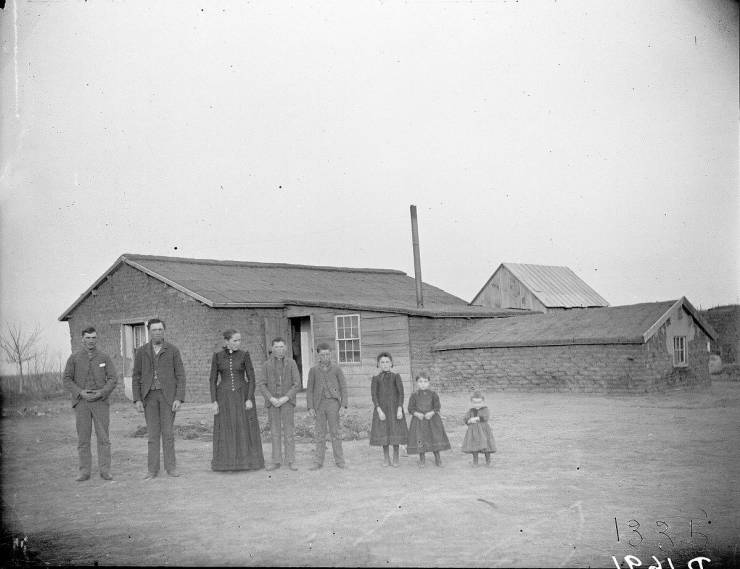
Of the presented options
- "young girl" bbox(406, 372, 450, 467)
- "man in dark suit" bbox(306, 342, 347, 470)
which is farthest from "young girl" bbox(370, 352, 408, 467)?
"man in dark suit" bbox(306, 342, 347, 470)

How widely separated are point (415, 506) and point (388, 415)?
2.35 m

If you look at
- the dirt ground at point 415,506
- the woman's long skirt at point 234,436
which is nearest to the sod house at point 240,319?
the dirt ground at point 415,506

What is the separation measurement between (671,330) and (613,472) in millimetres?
8516

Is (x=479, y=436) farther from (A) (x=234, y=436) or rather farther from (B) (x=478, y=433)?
(A) (x=234, y=436)

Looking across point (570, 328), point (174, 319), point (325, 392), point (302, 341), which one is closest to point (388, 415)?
point (325, 392)

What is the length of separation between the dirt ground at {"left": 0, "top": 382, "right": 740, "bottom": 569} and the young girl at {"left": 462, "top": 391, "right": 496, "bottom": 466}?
0.21 meters

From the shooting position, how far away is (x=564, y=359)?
14.5m

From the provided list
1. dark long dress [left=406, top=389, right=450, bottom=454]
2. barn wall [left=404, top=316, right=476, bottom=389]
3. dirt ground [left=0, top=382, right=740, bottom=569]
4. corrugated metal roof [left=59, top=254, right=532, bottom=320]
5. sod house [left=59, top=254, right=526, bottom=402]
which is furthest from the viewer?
corrugated metal roof [left=59, top=254, right=532, bottom=320]

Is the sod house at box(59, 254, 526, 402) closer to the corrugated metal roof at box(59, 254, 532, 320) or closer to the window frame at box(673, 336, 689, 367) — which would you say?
the corrugated metal roof at box(59, 254, 532, 320)

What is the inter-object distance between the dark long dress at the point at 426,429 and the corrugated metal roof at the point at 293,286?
7711 millimetres

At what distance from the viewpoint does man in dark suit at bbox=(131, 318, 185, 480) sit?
7676mm

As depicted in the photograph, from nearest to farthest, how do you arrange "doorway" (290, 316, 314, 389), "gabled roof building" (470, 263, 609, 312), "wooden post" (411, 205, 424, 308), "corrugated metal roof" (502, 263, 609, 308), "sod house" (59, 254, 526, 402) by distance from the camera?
"wooden post" (411, 205, 424, 308) < "sod house" (59, 254, 526, 402) < "doorway" (290, 316, 314, 389) < "corrugated metal roof" (502, 263, 609, 308) < "gabled roof building" (470, 263, 609, 312)

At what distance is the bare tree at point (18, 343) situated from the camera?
658cm

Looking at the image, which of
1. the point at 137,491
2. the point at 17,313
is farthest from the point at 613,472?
the point at 17,313
